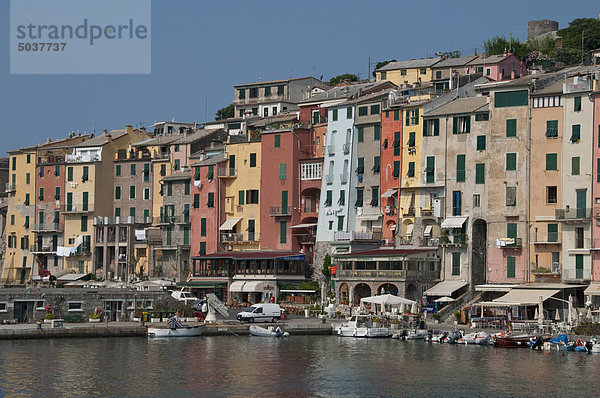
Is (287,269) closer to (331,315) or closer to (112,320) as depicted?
(331,315)

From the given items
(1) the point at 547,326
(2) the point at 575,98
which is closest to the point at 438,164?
(2) the point at 575,98

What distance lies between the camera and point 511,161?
84.9 metres

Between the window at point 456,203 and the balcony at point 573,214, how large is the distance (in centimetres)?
862

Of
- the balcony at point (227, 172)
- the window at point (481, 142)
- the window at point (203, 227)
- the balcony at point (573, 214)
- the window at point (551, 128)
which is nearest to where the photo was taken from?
the balcony at point (573, 214)

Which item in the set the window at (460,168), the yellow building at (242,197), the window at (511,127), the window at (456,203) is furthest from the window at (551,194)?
the yellow building at (242,197)

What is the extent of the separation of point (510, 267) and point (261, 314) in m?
18.6

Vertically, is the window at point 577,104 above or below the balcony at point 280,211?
above

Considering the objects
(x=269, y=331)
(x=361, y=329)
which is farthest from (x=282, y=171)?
(x=361, y=329)

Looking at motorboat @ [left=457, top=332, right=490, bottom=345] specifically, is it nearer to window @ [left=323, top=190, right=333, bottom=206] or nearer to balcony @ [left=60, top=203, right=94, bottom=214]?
window @ [left=323, top=190, right=333, bottom=206]

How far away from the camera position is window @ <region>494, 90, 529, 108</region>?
278 feet

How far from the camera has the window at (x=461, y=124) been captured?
3450 inches

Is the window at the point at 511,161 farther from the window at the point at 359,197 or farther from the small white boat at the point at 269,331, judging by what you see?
the small white boat at the point at 269,331

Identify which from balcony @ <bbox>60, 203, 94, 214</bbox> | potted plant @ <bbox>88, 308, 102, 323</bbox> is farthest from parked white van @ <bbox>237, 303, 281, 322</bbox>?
balcony @ <bbox>60, 203, 94, 214</bbox>

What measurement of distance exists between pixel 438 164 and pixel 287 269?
16745 mm
